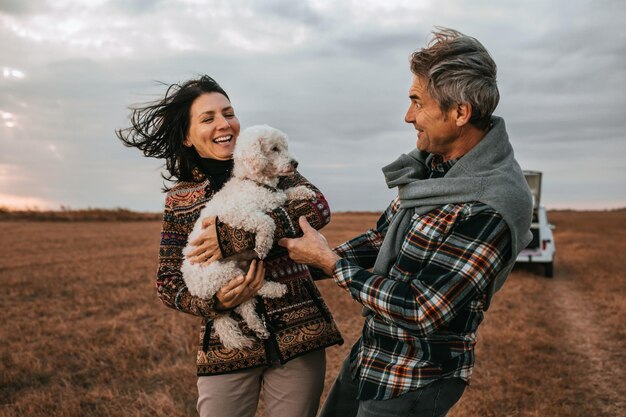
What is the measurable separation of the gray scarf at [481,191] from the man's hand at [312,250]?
212 millimetres

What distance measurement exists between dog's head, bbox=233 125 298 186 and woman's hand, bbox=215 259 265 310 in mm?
646

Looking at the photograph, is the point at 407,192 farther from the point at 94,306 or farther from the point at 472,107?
the point at 94,306

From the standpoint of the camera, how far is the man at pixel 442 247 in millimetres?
2041

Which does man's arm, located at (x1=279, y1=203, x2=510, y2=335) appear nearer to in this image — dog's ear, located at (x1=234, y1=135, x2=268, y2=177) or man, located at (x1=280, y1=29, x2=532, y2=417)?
man, located at (x1=280, y1=29, x2=532, y2=417)

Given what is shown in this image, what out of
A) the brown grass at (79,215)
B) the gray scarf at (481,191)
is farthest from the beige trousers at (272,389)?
the brown grass at (79,215)

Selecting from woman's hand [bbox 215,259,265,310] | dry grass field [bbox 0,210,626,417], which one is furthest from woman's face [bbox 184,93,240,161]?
dry grass field [bbox 0,210,626,417]

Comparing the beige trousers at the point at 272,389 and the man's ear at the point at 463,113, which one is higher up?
the man's ear at the point at 463,113

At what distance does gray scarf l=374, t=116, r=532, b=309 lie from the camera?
2.06 m

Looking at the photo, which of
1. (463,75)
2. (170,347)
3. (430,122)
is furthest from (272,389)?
(170,347)

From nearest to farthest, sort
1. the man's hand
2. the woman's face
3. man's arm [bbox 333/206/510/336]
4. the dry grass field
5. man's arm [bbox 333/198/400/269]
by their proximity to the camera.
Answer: man's arm [bbox 333/206/510/336]
the man's hand
man's arm [bbox 333/198/400/269]
the woman's face
the dry grass field

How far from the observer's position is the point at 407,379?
2182 millimetres

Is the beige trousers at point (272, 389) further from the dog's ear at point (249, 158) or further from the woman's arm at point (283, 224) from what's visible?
the dog's ear at point (249, 158)

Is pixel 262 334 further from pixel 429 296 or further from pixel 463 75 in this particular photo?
pixel 463 75

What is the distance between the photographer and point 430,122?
7.35 feet
